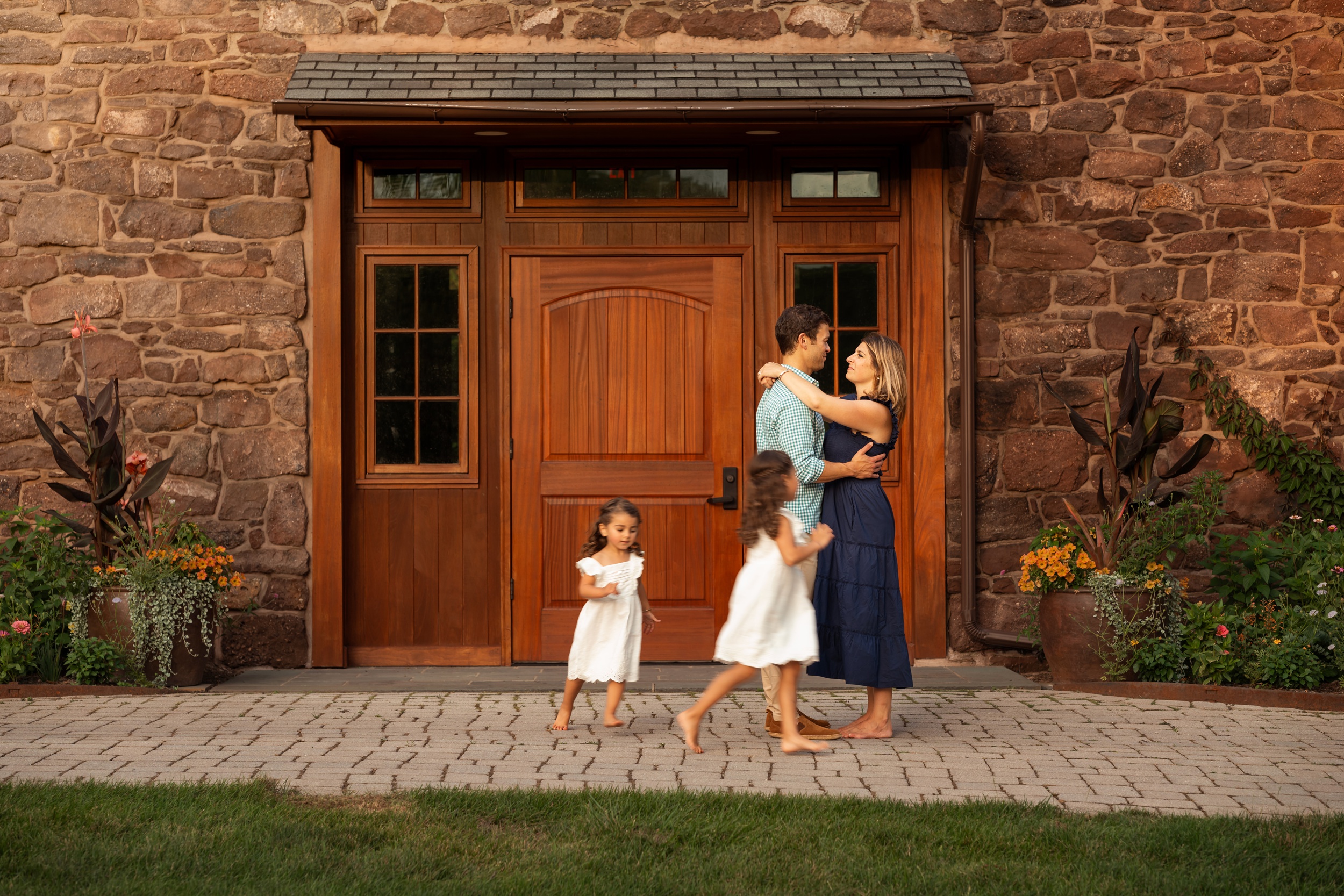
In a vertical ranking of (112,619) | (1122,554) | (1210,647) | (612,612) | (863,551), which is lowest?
(1210,647)

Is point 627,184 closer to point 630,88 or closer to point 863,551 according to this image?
point 630,88

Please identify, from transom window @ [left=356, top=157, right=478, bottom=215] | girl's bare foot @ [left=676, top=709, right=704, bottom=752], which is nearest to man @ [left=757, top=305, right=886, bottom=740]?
girl's bare foot @ [left=676, top=709, right=704, bottom=752]

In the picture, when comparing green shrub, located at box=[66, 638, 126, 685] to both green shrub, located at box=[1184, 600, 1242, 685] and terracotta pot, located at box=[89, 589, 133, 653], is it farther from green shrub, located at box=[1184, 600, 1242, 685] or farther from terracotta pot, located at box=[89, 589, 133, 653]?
green shrub, located at box=[1184, 600, 1242, 685]

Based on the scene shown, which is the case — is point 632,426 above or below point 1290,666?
above

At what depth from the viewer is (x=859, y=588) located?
4824mm

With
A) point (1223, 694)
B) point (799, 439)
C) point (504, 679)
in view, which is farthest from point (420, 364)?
point (1223, 694)

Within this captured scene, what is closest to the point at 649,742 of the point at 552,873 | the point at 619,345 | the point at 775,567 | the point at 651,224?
the point at 775,567

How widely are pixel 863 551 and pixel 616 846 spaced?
183 cm

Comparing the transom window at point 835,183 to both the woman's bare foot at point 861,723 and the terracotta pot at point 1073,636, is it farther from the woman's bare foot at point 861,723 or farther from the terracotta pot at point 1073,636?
the woman's bare foot at point 861,723

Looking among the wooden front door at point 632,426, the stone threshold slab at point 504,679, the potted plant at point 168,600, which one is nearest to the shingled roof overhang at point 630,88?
the wooden front door at point 632,426

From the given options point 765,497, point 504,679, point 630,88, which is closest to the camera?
point 765,497

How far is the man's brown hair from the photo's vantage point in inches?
194

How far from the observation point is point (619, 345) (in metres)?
7.00

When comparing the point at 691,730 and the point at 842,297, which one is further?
the point at 842,297
